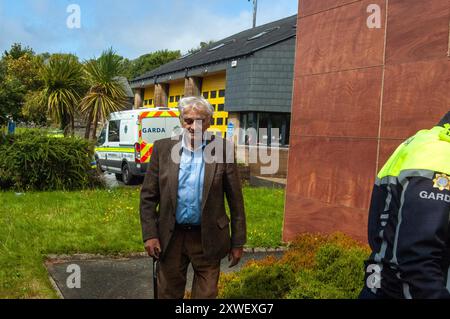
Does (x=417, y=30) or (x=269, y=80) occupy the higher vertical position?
(x=269, y=80)

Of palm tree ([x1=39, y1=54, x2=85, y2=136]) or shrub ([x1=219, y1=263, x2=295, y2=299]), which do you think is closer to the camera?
shrub ([x1=219, y1=263, x2=295, y2=299])

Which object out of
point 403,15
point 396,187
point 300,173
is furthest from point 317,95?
point 396,187

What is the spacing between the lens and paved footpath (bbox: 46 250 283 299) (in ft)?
16.1

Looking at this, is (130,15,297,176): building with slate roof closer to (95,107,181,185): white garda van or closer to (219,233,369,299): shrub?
(95,107,181,185): white garda van

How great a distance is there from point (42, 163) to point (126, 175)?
14.3ft

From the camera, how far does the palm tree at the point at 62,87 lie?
17.9 meters

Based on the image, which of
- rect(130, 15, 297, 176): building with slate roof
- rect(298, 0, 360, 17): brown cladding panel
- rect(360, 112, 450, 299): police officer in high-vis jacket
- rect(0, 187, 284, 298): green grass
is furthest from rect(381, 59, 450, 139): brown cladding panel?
rect(130, 15, 297, 176): building with slate roof

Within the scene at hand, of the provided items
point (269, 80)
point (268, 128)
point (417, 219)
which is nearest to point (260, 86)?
point (269, 80)

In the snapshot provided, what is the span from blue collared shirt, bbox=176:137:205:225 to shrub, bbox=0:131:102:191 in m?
8.72

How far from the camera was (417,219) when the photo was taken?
5.35 ft

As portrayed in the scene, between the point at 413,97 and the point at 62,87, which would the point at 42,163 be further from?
the point at 413,97

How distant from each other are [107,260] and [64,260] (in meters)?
0.51

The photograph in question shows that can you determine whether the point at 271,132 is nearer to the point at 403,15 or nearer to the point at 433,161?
the point at 403,15

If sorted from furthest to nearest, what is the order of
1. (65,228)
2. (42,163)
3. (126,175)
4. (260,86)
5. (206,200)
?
(260,86), (126,175), (42,163), (65,228), (206,200)
